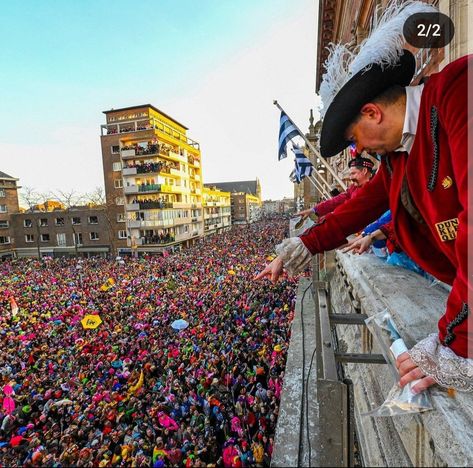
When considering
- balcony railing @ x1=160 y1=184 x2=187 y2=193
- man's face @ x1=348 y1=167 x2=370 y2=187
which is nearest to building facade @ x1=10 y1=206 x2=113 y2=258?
balcony railing @ x1=160 y1=184 x2=187 y2=193

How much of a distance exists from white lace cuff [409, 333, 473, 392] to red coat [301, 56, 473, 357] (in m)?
0.03

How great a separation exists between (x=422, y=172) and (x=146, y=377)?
27.9 ft

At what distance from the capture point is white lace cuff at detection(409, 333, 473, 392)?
3.29 ft

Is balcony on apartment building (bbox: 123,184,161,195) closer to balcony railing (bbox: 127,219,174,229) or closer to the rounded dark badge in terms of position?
balcony railing (bbox: 127,219,174,229)

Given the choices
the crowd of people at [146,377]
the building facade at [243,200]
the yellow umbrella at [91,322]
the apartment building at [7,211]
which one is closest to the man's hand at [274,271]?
the crowd of people at [146,377]

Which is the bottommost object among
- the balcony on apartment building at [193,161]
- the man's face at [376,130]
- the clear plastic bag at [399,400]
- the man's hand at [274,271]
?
the clear plastic bag at [399,400]

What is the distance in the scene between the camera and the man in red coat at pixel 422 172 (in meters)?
0.98

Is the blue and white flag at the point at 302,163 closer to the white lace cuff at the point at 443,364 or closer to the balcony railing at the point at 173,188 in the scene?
the white lace cuff at the point at 443,364

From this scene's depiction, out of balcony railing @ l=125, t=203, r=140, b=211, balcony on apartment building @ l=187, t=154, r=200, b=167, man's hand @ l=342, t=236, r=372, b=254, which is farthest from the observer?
balcony on apartment building @ l=187, t=154, r=200, b=167

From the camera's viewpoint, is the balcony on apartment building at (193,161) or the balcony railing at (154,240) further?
the balcony on apartment building at (193,161)

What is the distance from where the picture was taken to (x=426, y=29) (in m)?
1.69

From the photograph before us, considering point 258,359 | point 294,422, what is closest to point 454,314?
point 294,422

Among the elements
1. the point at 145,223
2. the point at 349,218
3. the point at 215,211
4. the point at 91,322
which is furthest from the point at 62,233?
the point at 349,218

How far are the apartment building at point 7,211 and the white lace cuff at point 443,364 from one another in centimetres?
4946
